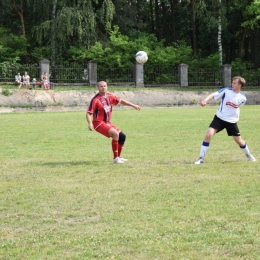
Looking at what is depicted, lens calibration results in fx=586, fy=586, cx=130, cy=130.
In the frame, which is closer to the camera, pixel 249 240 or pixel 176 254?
pixel 176 254

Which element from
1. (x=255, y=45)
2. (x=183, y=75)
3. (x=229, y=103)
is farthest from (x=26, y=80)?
(x=229, y=103)

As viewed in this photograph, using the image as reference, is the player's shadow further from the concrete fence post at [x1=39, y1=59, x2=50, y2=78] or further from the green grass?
the concrete fence post at [x1=39, y1=59, x2=50, y2=78]

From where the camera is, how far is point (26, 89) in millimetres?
37938

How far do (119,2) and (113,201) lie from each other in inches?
1825

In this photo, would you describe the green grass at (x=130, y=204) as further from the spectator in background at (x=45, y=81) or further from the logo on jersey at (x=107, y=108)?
the spectator in background at (x=45, y=81)

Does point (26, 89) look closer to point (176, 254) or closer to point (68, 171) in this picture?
point (68, 171)

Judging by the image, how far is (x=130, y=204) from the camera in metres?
7.53

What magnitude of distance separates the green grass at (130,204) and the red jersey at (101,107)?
93 cm

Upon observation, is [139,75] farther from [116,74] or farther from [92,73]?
[92,73]

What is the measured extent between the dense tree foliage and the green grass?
3220 centimetres

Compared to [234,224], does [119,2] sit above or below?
above

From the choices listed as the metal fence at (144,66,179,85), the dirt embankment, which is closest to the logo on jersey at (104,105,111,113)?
the dirt embankment

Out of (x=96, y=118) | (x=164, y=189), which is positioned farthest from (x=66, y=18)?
(x=164, y=189)

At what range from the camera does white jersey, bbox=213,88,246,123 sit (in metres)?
11.7
